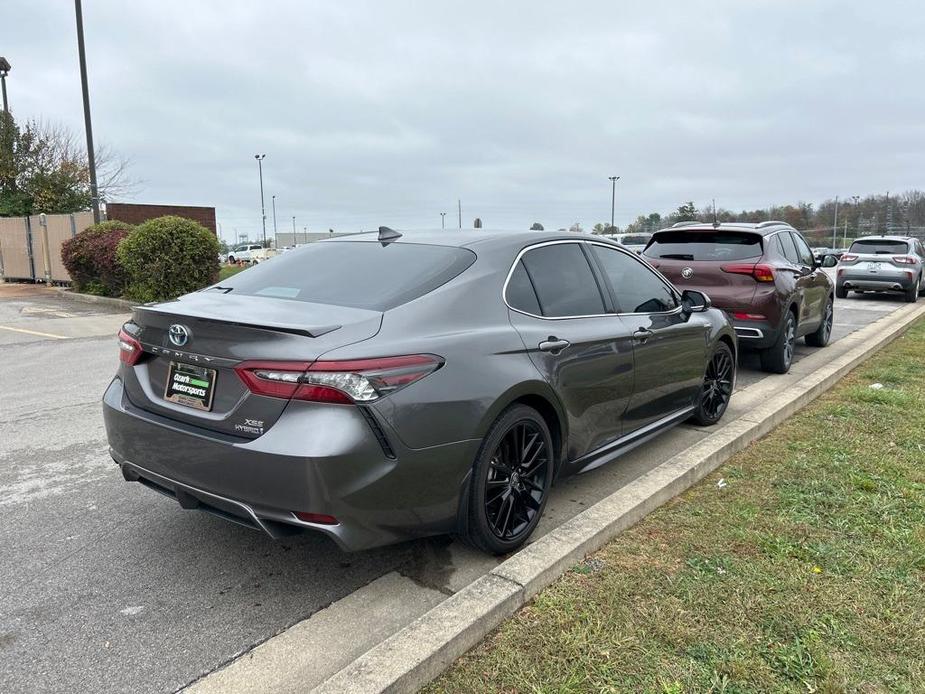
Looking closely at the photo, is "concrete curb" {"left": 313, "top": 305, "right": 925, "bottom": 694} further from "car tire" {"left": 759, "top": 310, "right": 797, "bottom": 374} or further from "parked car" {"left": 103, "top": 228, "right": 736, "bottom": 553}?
"car tire" {"left": 759, "top": 310, "right": 797, "bottom": 374}

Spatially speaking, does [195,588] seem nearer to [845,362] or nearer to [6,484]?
[6,484]

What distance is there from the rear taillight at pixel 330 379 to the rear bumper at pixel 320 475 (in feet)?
0.19

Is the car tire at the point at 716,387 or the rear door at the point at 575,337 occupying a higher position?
the rear door at the point at 575,337

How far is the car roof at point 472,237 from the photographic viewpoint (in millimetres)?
3730

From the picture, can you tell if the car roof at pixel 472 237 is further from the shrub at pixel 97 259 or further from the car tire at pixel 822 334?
the shrub at pixel 97 259

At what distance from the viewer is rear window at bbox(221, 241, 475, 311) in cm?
324

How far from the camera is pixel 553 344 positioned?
3527 millimetres

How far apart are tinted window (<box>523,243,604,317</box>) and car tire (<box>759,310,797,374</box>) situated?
416 centimetres

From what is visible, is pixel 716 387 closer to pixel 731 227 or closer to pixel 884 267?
pixel 731 227

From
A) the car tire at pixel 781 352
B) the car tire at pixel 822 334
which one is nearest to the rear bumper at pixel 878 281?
the car tire at pixel 822 334

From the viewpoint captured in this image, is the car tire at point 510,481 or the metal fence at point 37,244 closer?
the car tire at point 510,481

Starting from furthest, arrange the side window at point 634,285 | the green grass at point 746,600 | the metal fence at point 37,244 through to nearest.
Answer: the metal fence at point 37,244 → the side window at point 634,285 → the green grass at point 746,600

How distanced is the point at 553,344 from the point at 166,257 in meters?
12.9

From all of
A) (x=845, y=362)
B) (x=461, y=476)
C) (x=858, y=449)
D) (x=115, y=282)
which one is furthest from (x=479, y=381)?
(x=115, y=282)
